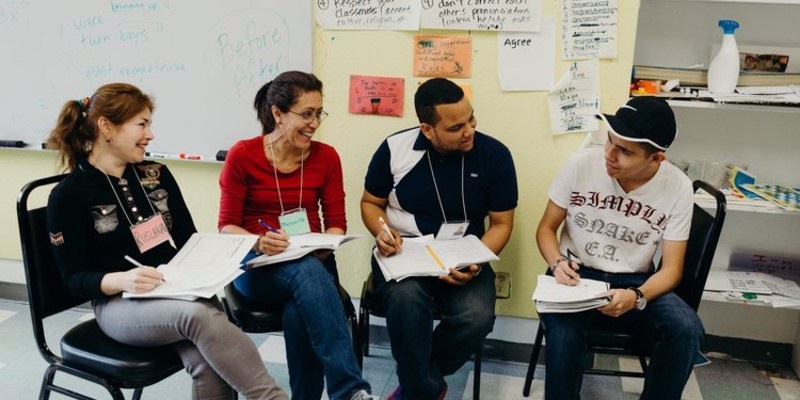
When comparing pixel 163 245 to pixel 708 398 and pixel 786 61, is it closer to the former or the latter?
pixel 708 398

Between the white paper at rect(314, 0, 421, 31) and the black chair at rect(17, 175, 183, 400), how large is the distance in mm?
1177

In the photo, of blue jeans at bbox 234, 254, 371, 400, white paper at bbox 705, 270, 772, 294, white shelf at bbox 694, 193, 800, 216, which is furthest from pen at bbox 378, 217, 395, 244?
white paper at bbox 705, 270, 772, 294

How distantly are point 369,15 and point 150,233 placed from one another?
1.15 meters

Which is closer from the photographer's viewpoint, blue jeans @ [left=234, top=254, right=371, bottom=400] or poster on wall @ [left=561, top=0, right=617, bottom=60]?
blue jeans @ [left=234, top=254, right=371, bottom=400]

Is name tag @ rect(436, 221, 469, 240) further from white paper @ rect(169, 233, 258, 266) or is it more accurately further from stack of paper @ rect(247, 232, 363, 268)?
white paper @ rect(169, 233, 258, 266)

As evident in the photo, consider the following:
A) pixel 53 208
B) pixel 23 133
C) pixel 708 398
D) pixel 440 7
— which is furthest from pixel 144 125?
pixel 708 398

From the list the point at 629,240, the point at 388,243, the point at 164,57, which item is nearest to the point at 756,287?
the point at 629,240

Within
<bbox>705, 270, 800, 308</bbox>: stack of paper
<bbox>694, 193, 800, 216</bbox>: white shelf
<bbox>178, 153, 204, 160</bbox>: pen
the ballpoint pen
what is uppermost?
<bbox>178, 153, 204, 160</bbox>: pen

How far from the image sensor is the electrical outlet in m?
2.45

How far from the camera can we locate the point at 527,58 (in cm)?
221

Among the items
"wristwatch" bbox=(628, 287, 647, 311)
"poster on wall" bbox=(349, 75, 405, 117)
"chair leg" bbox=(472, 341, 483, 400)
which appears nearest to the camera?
"wristwatch" bbox=(628, 287, 647, 311)

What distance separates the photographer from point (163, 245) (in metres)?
1.79

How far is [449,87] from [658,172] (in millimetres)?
728

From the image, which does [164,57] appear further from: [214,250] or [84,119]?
[214,250]
